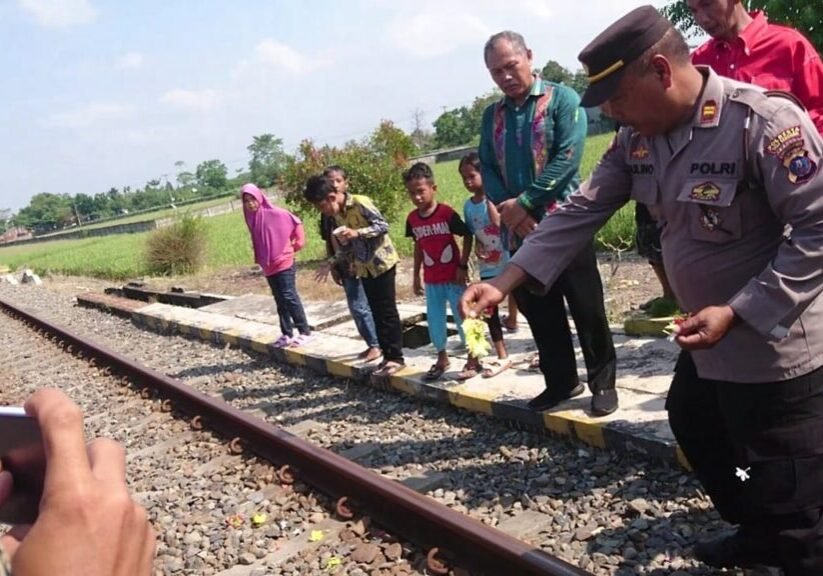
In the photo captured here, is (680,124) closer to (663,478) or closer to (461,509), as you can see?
(663,478)

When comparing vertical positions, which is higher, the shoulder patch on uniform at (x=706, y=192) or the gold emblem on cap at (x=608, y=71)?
the gold emblem on cap at (x=608, y=71)

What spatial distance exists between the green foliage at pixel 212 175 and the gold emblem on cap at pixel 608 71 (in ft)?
465

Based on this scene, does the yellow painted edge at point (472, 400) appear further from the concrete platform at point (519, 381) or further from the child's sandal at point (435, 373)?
the child's sandal at point (435, 373)

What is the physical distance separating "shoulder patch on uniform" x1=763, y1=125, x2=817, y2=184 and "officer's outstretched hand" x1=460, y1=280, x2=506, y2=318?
38.9 inches

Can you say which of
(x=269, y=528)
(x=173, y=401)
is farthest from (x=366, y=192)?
(x=269, y=528)

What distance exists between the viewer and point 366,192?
15.6m

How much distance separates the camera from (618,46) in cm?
239

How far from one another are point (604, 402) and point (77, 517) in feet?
11.8

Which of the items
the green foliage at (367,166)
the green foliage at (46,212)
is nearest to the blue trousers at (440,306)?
the green foliage at (367,166)

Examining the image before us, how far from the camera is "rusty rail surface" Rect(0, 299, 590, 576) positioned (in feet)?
9.59

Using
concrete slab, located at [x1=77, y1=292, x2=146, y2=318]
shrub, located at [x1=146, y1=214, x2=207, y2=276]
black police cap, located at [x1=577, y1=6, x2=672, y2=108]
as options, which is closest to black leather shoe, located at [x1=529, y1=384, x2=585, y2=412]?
black police cap, located at [x1=577, y1=6, x2=672, y2=108]

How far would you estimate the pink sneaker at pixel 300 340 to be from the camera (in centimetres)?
774

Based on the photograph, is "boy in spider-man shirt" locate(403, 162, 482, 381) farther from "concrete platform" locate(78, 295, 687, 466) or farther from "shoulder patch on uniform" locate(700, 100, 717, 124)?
"shoulder patch on uniform" locate(700, 100, 717, 124)

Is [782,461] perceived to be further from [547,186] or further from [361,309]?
[361,309]
